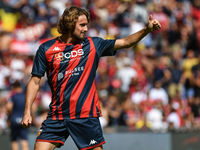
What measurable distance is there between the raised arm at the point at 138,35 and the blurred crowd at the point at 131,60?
16.4 feet

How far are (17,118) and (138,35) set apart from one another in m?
5.38

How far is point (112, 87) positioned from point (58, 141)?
22.6ft

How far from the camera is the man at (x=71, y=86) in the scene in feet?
14.5

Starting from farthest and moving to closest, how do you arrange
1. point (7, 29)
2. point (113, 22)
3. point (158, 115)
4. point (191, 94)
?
point (113, 22) < point (7, 29) < point (191, 94) < point (158, 115)

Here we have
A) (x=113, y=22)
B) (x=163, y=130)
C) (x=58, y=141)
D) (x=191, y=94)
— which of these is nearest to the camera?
(x=58, y=141)

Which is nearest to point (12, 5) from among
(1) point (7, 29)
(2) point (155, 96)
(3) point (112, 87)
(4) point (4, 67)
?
(1) point (7, 29)

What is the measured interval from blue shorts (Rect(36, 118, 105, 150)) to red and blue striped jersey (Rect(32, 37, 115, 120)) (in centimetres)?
7

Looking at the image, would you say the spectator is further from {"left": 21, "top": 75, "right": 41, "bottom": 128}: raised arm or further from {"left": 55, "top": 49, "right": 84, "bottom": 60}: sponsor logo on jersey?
{"left": 21, "top": 75, "right": 41, "bottom": 128}: raised arm

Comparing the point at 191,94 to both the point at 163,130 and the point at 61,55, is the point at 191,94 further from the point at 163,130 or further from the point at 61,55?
the point at 61,55

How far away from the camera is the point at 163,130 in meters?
9.44

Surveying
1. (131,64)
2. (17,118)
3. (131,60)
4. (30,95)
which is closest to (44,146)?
(30,95)

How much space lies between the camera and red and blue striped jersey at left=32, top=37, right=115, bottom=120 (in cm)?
443

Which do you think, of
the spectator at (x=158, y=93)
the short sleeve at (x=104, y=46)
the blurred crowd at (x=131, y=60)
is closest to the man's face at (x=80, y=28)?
the short sleeve at (x=104, y=46)

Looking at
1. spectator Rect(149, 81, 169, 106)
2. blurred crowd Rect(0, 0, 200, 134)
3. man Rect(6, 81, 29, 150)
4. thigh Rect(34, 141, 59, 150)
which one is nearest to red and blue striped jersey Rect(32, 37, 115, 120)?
thigh Rect(34, 141, 59, 150)
